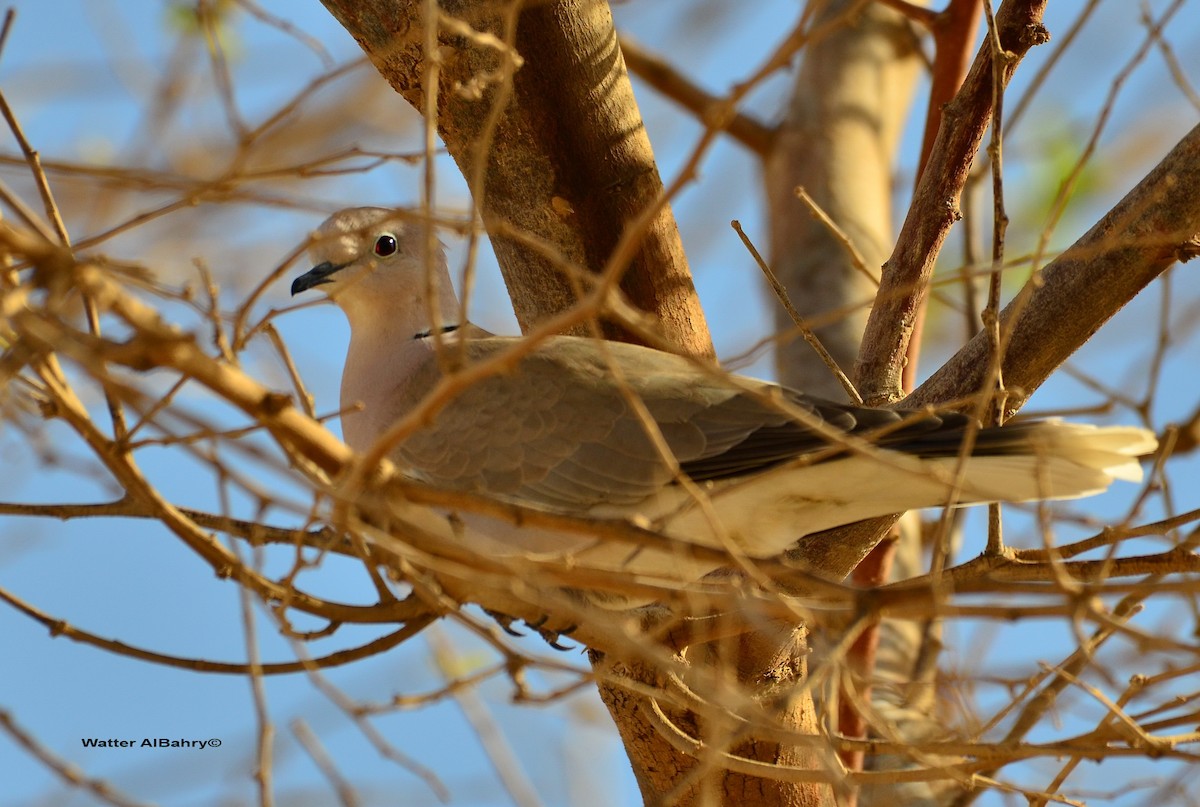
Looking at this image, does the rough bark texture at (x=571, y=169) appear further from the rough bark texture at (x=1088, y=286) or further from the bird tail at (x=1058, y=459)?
the bird tail at (x=1058, y=459)

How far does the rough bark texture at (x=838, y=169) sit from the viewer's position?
197 inches

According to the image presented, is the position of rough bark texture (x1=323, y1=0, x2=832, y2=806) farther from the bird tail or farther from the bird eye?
the bird tail

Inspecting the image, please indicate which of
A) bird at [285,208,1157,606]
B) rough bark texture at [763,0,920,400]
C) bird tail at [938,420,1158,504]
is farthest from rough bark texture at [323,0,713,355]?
rough bark texture at [763,0,920,400]

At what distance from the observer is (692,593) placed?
1746 mm

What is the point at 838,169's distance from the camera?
542 centimetres

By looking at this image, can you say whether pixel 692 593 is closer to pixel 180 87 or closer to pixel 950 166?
pixel 950 166

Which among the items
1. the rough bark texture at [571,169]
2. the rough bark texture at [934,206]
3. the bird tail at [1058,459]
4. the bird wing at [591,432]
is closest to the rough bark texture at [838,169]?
the rough bark texture at [934,206]

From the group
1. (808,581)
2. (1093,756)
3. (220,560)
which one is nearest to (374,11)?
(220,560)

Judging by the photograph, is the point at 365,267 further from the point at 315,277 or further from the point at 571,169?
the point at 571,169

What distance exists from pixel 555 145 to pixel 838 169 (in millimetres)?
2531

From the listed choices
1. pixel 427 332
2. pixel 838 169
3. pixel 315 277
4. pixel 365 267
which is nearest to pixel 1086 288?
pixel 427 332

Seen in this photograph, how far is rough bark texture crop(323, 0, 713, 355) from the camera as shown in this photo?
3.13 metres

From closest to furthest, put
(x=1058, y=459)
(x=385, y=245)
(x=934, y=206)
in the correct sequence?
(x=1058, y=459)
(x=934, y=206)
(x=385, y=245)

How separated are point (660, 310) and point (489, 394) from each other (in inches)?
22.6
